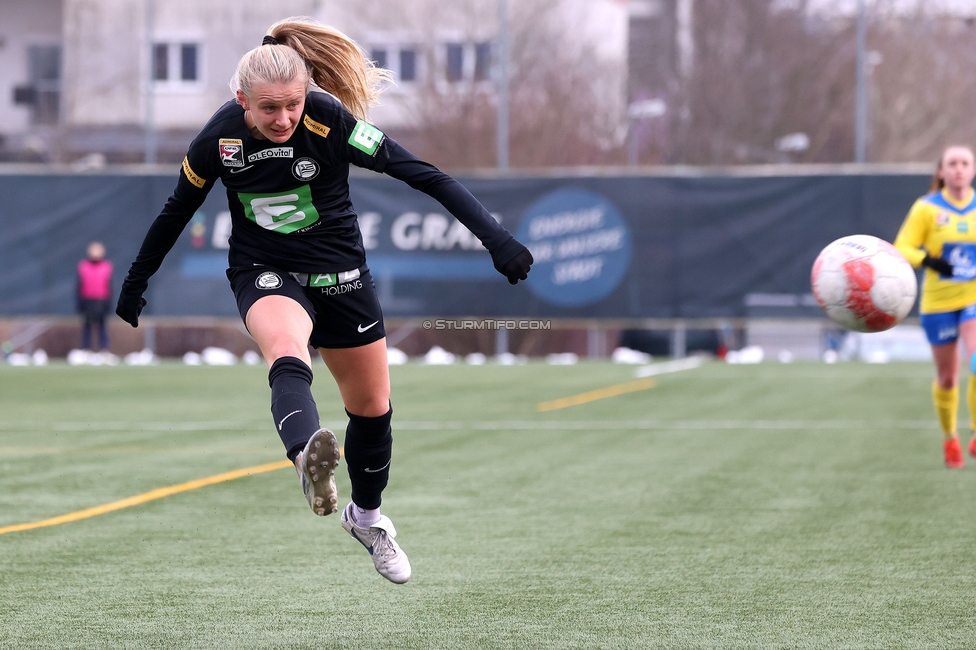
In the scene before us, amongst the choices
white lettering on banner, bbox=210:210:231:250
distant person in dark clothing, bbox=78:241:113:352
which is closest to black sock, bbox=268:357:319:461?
white lettering on banner, bbox=210:210:231:250

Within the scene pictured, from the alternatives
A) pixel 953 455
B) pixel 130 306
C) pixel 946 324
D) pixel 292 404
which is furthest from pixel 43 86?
pixel 292 404

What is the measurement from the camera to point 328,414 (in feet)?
39.5

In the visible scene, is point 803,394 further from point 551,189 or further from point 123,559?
point 123,559

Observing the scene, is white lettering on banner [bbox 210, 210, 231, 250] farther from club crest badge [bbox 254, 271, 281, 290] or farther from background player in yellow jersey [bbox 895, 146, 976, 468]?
club crest badge [bbox 254, 271, 281, 290]

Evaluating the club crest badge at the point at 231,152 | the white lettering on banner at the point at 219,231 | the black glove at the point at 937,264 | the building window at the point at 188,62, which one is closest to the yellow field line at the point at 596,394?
the black glove at the point at 937,264

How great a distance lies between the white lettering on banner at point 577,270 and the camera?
19.7 meters

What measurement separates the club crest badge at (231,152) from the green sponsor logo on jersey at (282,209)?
0.13 metres

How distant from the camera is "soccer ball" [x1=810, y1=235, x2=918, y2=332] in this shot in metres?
6.50

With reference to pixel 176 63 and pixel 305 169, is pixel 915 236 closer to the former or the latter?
pixel 305 169

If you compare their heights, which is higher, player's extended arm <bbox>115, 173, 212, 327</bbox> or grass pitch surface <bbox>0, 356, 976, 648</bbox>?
player's extended arm <bbox>115, 173, 212, 327</bbox>

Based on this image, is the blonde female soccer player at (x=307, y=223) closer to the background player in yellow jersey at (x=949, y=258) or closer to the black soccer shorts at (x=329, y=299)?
the black soccer shorts at (x=329, y=299)

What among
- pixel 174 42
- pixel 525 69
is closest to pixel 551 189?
pixel 525 69

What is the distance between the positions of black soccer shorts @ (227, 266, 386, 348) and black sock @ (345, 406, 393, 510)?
0.33 metres

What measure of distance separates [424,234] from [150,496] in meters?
13.0
